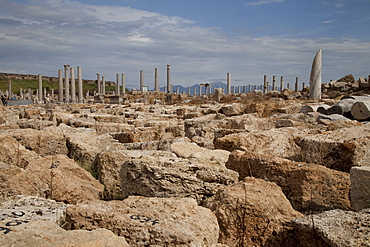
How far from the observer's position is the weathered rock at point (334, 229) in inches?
67.7

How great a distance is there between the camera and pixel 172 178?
101 inches

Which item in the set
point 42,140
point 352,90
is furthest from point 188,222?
point 352,90

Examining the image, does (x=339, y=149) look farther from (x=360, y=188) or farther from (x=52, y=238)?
(x=52, y=238)

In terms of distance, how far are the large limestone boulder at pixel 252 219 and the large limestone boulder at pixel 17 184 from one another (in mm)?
1571

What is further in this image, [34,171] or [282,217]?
[34,171]

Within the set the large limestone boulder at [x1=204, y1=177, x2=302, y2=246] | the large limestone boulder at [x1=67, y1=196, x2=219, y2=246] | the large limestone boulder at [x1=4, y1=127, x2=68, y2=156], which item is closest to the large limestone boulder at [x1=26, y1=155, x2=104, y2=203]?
the large limestone boulder at [x1=67, y1=196, x2=219, y2=246]

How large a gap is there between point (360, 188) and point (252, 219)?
0.97 metres

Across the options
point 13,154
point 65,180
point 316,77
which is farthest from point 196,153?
point 316,77

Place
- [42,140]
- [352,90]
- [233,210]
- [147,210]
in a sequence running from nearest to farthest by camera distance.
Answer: [147,210], [233,210], [42,140], [352,90]

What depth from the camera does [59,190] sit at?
9.25 feet

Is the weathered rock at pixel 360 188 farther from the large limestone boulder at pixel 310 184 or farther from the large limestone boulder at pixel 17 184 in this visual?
the large limestone boulder at pixel 17 184

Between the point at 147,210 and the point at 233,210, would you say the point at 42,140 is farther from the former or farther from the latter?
the point at 233,210

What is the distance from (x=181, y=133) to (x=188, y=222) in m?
4.72

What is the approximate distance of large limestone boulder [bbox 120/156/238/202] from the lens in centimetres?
255
